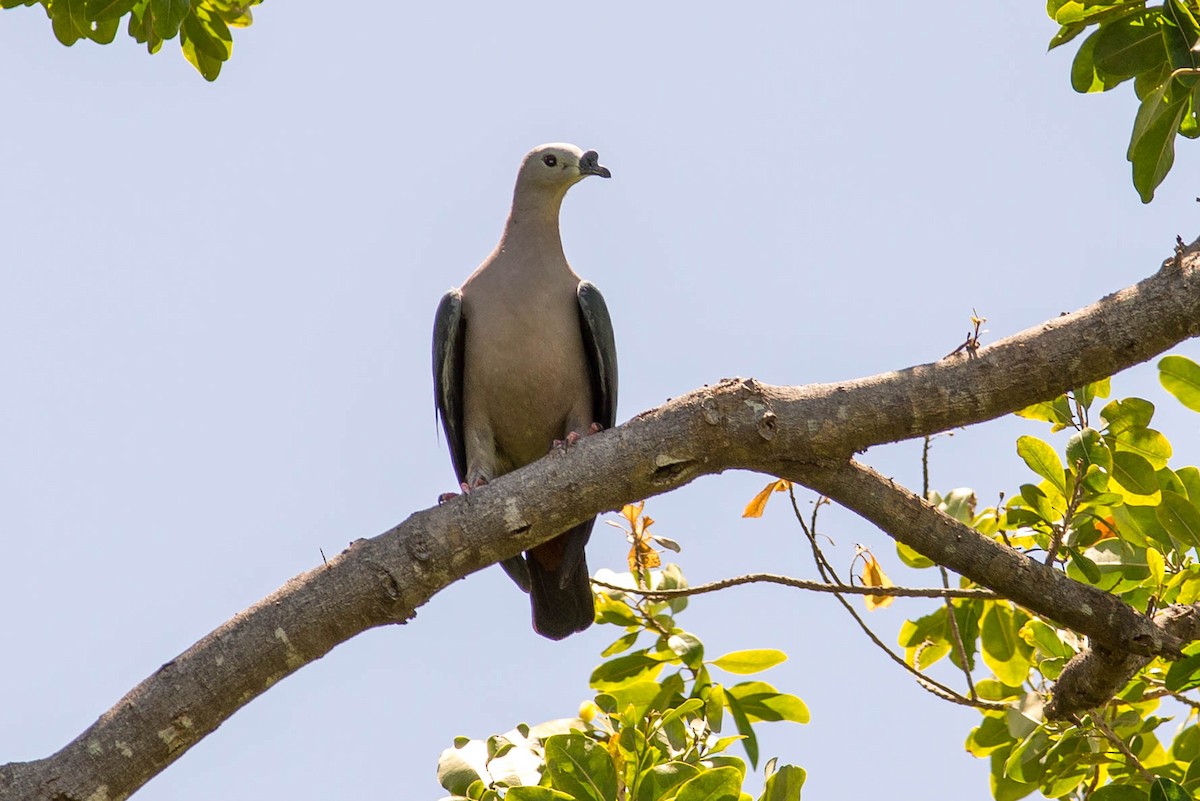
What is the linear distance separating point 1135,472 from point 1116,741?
802 millimetres

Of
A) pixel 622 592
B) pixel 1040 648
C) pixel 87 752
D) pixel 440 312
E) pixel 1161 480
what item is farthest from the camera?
pixel 440 312

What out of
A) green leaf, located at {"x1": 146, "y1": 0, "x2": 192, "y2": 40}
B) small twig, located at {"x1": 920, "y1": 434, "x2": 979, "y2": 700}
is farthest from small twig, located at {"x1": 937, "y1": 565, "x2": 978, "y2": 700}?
green leaf, located at {"x1": 146, "y1": 0, "x2": 192, "y2": 40}

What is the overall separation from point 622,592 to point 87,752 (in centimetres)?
203

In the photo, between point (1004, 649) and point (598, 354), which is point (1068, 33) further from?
point (598, 354)

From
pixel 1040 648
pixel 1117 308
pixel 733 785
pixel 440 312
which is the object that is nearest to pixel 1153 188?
pixel 1117 308

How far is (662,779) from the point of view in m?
3.27

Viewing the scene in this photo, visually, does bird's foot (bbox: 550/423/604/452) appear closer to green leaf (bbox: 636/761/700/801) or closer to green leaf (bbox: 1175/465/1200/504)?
green leaf (bbox: 636/761/700/801)

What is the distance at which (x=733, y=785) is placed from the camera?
10.5 ft

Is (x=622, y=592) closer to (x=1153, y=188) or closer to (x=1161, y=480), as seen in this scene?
(x=1161, y=480)

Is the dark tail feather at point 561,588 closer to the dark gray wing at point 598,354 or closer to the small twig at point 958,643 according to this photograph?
the dark gray wing at point 598,354

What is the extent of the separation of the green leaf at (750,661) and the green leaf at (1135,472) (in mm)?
1275

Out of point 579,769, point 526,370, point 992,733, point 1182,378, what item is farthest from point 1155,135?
point 526,370

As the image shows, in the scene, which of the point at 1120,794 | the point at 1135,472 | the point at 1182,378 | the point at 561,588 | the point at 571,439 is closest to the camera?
the point at 1120,794

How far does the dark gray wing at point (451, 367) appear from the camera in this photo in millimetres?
5199
